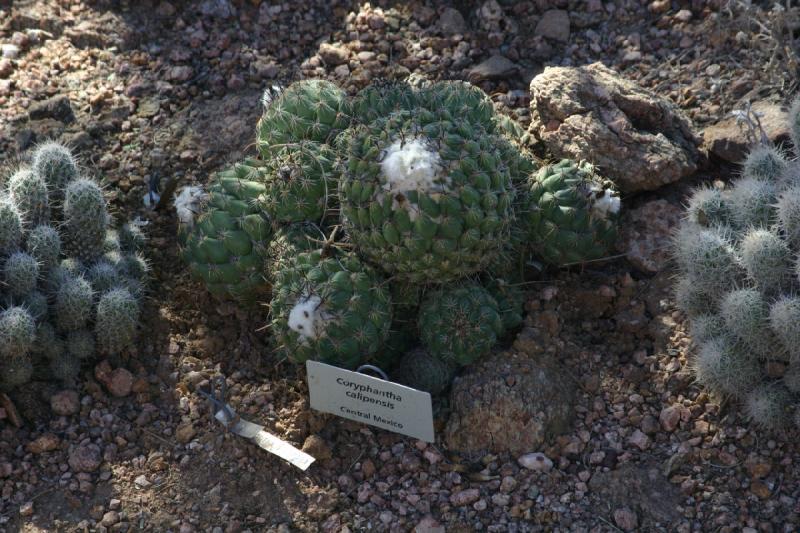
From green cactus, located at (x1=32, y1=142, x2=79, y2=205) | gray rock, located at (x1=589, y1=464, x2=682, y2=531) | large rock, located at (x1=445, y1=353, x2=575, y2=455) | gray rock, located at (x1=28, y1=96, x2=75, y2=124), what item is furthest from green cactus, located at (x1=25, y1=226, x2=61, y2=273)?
gray rock, located at (x1=589, y1=464, x2=682, y2=531)

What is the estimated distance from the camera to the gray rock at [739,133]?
4.05 metres

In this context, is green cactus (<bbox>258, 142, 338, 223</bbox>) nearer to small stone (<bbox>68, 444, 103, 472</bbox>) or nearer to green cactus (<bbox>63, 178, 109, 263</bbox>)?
green cactus (<bbox>63, 178, 109, 263</bbox>)

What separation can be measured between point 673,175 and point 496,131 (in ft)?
2.62

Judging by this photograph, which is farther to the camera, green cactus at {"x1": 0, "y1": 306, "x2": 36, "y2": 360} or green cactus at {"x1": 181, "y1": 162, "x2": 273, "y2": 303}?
green cactus at {"x1": 181, "y1": 162, "x2": 273, "y2": 303}

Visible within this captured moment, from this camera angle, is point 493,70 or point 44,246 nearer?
point 44,246

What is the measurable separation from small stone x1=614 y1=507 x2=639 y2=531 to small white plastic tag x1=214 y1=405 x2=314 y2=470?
1.10 m

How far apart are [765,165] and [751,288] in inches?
23.0

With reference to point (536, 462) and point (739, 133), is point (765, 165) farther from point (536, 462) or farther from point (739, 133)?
point (536, 462)

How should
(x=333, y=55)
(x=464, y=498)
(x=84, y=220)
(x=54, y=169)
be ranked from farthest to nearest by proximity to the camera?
(x=333, y=55) < (x=54, y=169) < (x=84, y=220) < (x=464, y=498)

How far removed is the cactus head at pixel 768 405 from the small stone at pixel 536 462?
73cm

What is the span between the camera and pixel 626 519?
3.14 metres

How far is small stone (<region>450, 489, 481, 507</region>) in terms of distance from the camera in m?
3.29

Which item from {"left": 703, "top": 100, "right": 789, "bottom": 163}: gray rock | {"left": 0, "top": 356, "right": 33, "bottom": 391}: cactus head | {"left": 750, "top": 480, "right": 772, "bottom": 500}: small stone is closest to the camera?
{"left": 750, "top": 480, "right": 772, "bottom": 500}: small stone

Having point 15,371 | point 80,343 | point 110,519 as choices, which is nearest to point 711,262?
point 110,519
